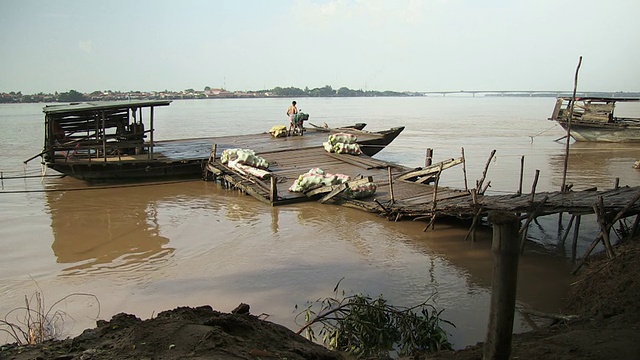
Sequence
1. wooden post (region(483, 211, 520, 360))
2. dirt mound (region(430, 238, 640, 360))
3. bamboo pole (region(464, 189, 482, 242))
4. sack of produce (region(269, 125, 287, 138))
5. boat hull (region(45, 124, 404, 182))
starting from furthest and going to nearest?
sack of produce (region(269, 125, 287, 138)), boat hull (region(45, 124, 404, 182)), bamboo pole (region(464, 189, 482, 242)), dirt mound (region(430, 238, 640, 360)), wooden post (region(483, 211, 520, 360))

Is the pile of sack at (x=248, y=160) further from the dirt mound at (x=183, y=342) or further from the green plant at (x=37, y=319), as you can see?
the dirt mound at (x=183, y=342)

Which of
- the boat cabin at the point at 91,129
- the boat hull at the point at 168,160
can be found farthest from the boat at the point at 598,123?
the boat cabin at the point at 91,129

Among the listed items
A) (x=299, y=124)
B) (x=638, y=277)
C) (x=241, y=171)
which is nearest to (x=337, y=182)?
(x=241, y=171)

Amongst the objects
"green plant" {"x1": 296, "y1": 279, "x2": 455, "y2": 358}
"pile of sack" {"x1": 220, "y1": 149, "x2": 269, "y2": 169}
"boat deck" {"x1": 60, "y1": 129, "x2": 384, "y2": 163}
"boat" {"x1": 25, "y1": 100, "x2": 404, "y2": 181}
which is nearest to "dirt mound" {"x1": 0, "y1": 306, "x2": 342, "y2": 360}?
"green plant" {"x1": 296, "y1": 279, "x2": 455, "y2": 358}

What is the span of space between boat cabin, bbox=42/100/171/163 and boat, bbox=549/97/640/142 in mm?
19479

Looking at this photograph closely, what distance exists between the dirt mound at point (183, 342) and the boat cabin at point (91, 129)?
→ 1080 centimetres

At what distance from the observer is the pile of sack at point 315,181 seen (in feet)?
37.8

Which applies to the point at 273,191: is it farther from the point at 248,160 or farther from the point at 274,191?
the point at 248,160

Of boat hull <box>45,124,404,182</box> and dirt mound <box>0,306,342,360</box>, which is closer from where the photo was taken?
dirt mound <box>0,306,342,360</box>

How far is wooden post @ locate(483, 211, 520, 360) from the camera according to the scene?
9.10ft

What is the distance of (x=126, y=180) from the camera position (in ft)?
50.5

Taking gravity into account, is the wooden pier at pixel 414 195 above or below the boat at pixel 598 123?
below

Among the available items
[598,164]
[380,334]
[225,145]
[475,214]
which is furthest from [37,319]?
[598,164]

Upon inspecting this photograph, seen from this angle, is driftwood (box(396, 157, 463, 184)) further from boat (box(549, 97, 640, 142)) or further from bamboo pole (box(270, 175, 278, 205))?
boat (box(549, 97, 640, 142))
